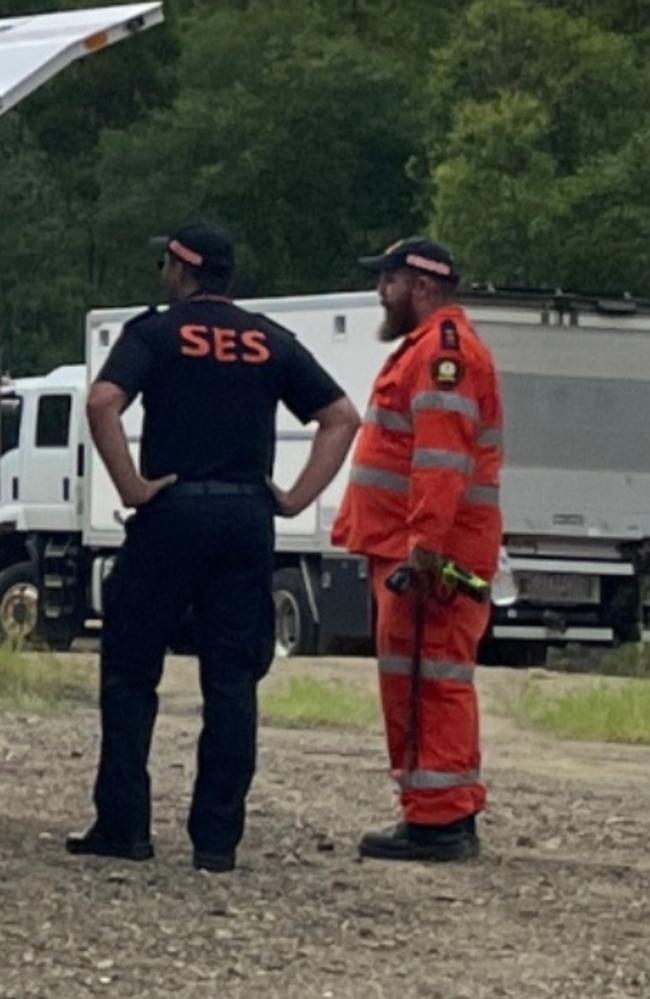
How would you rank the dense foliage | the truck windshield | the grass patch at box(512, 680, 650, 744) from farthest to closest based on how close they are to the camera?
the dense foliage < the truck windshield < the grass patch at box(512, 680, 650, 744)

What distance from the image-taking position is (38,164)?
2329 inches

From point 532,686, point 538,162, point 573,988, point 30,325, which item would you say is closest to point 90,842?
point 573,988

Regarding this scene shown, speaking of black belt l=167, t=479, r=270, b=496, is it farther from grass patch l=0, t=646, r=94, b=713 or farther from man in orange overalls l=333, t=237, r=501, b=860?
grass patch l=0, t=646, r=94, b=713

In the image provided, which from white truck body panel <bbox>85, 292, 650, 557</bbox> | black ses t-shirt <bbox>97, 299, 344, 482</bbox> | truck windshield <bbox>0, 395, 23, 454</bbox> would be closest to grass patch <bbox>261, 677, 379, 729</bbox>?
white truck body panel <bbox>85, 292, 650, 557</bbox>

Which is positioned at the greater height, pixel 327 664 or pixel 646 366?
pixel 646 366

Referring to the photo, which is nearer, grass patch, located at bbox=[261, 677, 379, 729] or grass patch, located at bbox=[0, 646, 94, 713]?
grass patch, located at bbox=[261, 677, 379, 729]

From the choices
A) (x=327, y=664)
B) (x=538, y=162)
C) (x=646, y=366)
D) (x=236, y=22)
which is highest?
(x=236, y=22)

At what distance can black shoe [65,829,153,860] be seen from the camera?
31.4ft

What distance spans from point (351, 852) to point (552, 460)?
14715 mm

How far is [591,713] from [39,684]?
3.06 m

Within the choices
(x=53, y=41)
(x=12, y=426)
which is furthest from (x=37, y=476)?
(x=53, y=41)

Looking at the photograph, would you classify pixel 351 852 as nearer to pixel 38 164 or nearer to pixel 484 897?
pixel 484 897

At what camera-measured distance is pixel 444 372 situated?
388 inches

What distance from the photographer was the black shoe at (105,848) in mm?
9562
